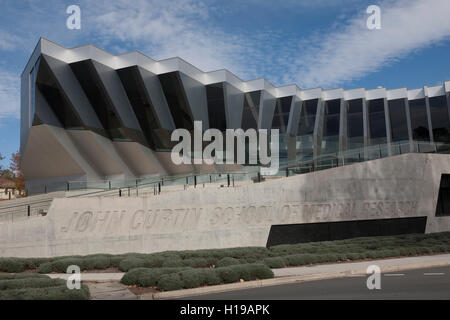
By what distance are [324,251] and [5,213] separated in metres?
15.2

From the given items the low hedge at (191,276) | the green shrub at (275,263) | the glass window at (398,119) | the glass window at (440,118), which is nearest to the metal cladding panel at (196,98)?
the green shrub at (275,263)

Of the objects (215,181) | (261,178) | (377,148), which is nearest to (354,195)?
(377,148)

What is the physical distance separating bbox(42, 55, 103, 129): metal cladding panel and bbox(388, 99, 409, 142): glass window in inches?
1526

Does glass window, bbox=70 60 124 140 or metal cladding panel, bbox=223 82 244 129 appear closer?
glass window, bbox=70 60 124 140

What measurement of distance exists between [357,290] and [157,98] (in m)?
31.4

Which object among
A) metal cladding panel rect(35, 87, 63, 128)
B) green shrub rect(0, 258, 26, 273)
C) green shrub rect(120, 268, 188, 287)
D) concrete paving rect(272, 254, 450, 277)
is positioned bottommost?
concrete paving rect(272, 254, 450, 277)

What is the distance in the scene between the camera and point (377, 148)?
84.8ft

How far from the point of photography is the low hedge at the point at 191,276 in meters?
11.0

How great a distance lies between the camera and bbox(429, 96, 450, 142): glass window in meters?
53.8

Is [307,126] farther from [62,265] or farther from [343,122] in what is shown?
[62,265]

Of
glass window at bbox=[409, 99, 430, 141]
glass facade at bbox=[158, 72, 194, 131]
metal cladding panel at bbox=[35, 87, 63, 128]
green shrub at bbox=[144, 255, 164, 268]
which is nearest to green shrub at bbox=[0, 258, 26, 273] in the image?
green shrub at bbox=[144, 255, 164, 268]

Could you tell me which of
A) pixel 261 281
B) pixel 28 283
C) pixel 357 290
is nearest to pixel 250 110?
pixel 261 281

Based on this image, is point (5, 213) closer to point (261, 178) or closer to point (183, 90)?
point (261, 178)

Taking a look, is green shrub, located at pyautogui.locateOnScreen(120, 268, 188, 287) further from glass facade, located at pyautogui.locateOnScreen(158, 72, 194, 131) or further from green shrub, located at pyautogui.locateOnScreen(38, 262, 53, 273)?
glass facade, located at pyautogui.locateOnScreen(158, 72, 194, 131)
